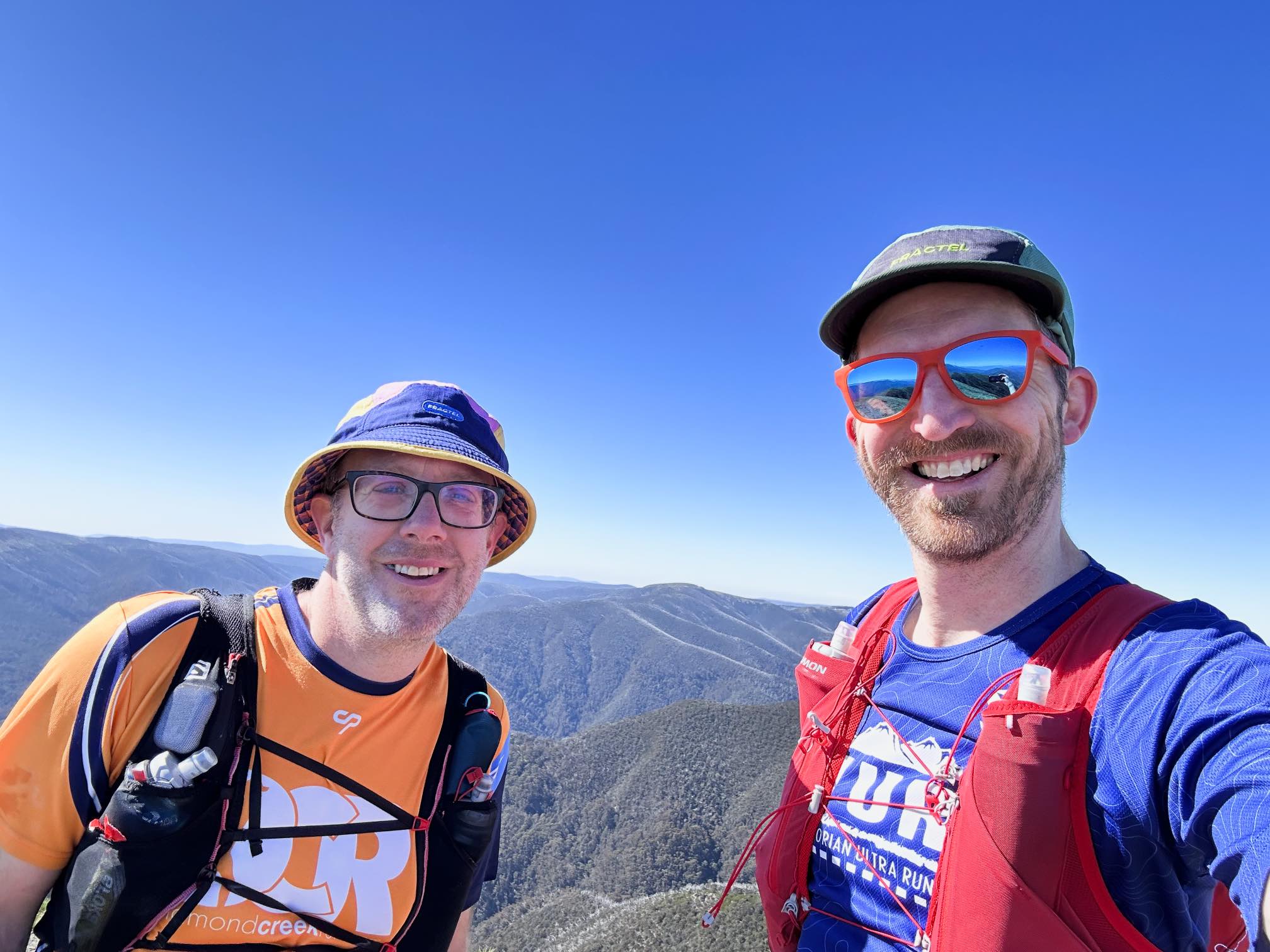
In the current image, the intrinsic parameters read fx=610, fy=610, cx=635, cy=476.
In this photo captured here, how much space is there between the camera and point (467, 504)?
3299mm

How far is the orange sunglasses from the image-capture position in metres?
2.20

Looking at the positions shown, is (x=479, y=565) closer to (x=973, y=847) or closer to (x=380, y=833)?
(x=380, y=833)

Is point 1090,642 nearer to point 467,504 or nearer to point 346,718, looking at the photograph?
point 467,504

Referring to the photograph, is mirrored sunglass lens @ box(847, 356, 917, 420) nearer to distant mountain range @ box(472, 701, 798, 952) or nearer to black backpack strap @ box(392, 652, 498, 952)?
black backpack strap @ box(392, 652, 498, 952)

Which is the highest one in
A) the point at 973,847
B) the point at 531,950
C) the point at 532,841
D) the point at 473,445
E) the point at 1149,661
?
the point at 473,445

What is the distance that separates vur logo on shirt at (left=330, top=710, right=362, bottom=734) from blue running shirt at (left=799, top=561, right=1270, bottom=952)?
2.12m

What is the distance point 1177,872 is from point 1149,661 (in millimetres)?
543

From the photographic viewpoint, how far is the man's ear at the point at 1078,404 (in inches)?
92.5

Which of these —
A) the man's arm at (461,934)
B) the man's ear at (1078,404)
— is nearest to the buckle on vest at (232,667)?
the man's arm at (461,934)

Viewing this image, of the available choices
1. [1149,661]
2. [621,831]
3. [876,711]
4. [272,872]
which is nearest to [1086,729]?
[1149,661]

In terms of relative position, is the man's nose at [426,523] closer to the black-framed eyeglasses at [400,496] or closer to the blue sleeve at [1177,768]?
the black-framed eyeglasses at [400,496]

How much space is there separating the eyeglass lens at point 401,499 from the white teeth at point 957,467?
2.19 metres

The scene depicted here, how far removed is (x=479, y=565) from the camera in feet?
11.5

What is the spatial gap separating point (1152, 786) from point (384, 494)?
3161 mm
